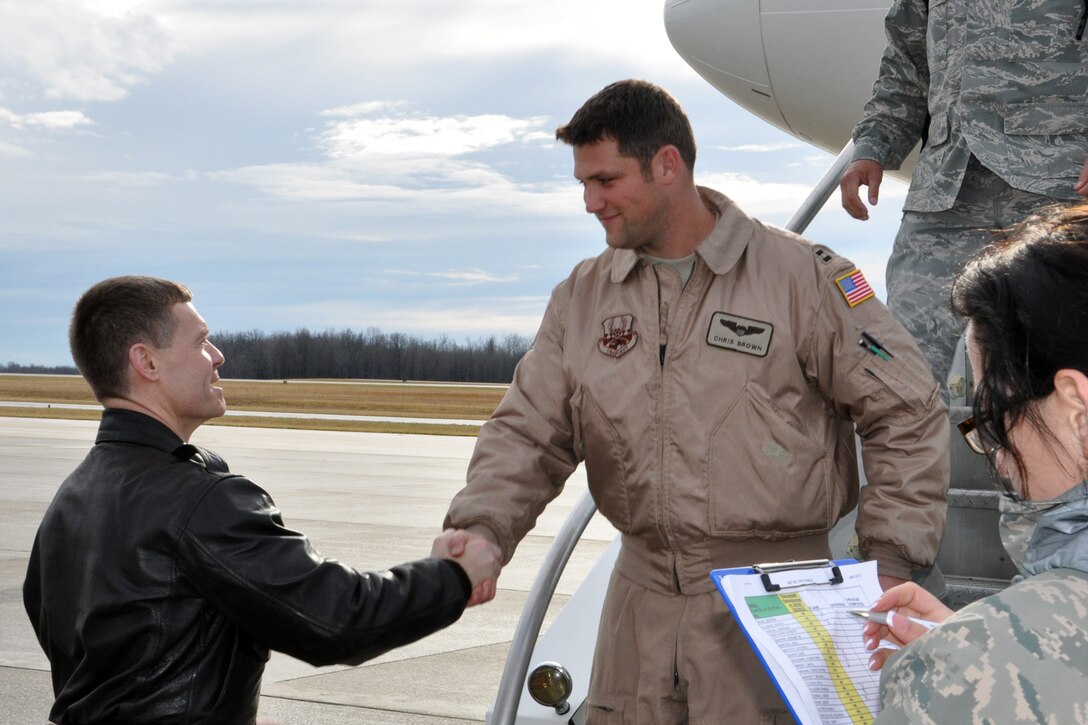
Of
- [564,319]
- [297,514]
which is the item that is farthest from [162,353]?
[297,514]

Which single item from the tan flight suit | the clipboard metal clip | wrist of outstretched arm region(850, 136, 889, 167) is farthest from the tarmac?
the clipboard metal clip

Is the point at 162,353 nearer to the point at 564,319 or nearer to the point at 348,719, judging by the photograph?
the point at 564,319

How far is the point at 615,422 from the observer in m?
2.71

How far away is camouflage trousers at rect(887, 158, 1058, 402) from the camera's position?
135 inches

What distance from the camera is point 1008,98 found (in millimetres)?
3432

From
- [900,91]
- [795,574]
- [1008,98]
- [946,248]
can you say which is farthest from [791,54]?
[795,574]

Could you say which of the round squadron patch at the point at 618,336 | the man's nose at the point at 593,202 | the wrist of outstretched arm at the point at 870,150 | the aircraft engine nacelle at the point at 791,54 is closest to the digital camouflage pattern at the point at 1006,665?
the round squadron patch at the point at 618,336

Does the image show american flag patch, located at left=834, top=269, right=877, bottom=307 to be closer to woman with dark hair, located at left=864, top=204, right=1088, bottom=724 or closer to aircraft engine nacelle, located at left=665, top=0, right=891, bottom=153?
woman with dark hair, located at left=864, top=204, right=1088, bottom=724

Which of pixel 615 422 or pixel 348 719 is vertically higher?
pixel 615 422

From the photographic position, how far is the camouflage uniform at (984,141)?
3.39 m

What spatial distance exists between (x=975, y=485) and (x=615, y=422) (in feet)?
3.72

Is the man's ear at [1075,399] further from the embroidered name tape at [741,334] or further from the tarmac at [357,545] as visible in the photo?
the tarmac at [357,545]

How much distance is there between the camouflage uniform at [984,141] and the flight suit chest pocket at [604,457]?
118 centimetres

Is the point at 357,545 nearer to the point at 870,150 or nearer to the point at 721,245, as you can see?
the point at 870,150
